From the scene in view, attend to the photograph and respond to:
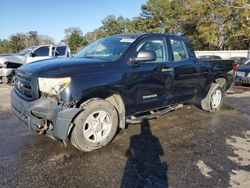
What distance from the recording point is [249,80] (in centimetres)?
1184

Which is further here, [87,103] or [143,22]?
[143,22]

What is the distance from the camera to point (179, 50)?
6.00 m

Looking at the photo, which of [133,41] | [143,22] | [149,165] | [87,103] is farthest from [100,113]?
[143,22]

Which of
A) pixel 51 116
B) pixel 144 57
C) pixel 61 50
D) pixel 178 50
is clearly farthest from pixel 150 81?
pixel 61 50

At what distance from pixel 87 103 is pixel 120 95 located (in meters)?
0.63

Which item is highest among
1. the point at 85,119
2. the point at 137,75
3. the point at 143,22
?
the point at 143,22

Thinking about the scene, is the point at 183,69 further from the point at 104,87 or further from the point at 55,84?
the point at 55,84

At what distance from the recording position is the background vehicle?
13.7 m

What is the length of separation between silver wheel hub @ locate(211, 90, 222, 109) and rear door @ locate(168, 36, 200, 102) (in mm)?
1084

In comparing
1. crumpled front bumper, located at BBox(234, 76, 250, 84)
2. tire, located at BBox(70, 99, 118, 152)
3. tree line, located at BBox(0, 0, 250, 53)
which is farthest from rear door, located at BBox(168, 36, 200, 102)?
tree line, located at BBox(0, 0, 250, 53)

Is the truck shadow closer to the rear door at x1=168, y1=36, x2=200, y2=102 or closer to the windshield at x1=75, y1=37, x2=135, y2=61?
the rear door at x1=168, y1=36, x2=200, y2=102

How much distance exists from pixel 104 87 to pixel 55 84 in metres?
0.78

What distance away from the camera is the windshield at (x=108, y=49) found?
495 centimetres

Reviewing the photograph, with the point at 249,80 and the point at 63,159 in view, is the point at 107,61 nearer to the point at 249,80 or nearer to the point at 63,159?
the point at 63,159
